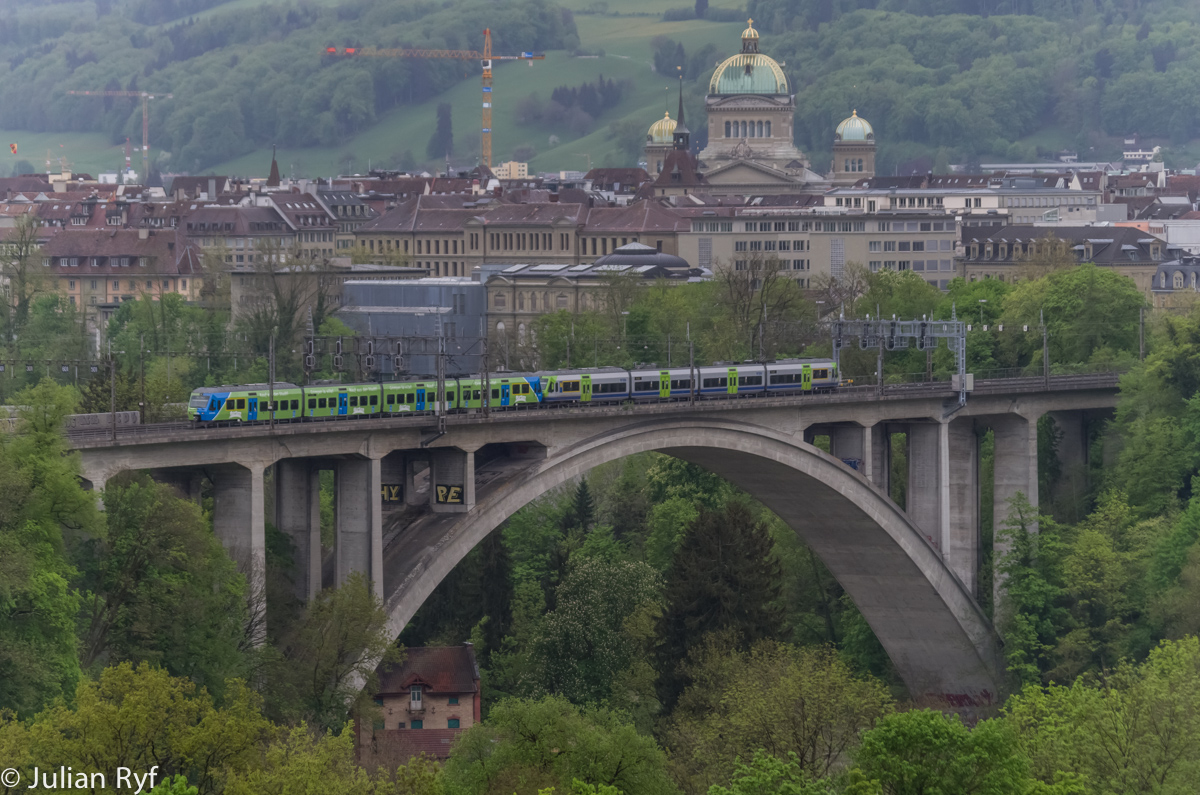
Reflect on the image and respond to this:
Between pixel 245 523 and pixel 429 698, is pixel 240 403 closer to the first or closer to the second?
pixel 245 523

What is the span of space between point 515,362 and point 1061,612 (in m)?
40.2

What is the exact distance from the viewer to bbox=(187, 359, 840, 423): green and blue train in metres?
67.6

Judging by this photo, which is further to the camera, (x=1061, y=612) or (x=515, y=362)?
(x=515, y=362)

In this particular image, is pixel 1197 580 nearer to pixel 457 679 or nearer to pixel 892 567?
pixel 892 567

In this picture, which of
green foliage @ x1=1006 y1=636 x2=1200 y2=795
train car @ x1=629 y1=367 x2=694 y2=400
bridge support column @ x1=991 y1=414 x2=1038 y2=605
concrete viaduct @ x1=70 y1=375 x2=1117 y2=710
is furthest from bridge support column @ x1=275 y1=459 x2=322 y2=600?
bridge support column @ x1=991 y1=414 x2=1038 y2=605

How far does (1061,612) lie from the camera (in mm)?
88938

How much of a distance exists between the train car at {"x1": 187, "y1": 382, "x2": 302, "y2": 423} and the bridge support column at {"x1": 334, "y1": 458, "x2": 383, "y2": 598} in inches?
97.7

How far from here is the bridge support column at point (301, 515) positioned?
68.8 m

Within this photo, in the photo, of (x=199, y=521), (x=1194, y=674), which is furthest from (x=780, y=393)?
(x=199, y=521)

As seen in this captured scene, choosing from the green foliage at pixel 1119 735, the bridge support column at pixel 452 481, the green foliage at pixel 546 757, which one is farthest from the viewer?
the bridge support column at pixel 452 481

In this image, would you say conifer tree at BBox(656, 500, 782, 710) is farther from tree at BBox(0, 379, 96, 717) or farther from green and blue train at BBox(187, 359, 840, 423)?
tree at BBox(0, 379, 96, 717)

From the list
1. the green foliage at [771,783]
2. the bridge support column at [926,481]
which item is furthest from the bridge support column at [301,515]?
the bridge support column at [926,481]

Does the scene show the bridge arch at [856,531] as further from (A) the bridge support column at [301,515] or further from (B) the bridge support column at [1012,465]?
(A) the bridge support column at [301,515]

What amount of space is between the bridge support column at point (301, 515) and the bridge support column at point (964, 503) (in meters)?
30.7
